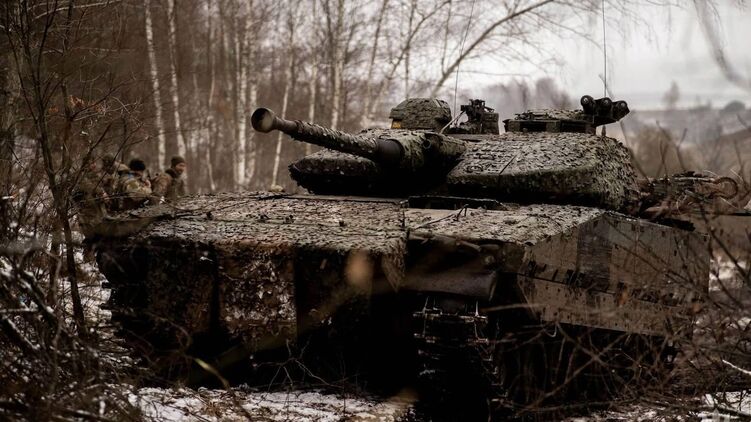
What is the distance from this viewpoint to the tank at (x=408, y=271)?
572 cm

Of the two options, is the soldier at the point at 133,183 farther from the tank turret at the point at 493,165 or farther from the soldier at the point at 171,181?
the tank turret at the point at 493,165

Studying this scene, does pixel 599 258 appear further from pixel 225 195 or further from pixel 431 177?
pixel 225 195

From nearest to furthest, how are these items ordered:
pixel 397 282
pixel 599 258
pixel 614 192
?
pixel 397 282
pixel 599 258
pixel 614 192

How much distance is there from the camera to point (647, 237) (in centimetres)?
755

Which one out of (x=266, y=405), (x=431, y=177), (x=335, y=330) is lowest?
(x=266, y=405)

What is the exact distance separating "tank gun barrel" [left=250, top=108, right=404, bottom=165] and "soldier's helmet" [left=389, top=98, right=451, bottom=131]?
1.60 meters

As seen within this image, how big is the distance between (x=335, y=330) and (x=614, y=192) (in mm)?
2810

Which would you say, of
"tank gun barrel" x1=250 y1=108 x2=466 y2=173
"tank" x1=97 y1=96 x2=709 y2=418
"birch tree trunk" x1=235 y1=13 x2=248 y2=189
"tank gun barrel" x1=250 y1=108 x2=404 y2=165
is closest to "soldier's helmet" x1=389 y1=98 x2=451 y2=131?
"tank gun barrel" x1=250 y1=108 x2=466 y2=173

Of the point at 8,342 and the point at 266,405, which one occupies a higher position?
the point at 8,342

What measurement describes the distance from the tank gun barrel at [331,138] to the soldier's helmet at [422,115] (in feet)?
5.27

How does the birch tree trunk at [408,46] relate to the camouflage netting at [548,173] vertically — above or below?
above

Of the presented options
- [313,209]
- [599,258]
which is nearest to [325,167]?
[313,209]

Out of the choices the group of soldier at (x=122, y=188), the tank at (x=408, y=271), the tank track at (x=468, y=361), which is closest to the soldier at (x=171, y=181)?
the group of soldier at (x=122, y=188)

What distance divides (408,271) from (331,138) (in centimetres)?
110
